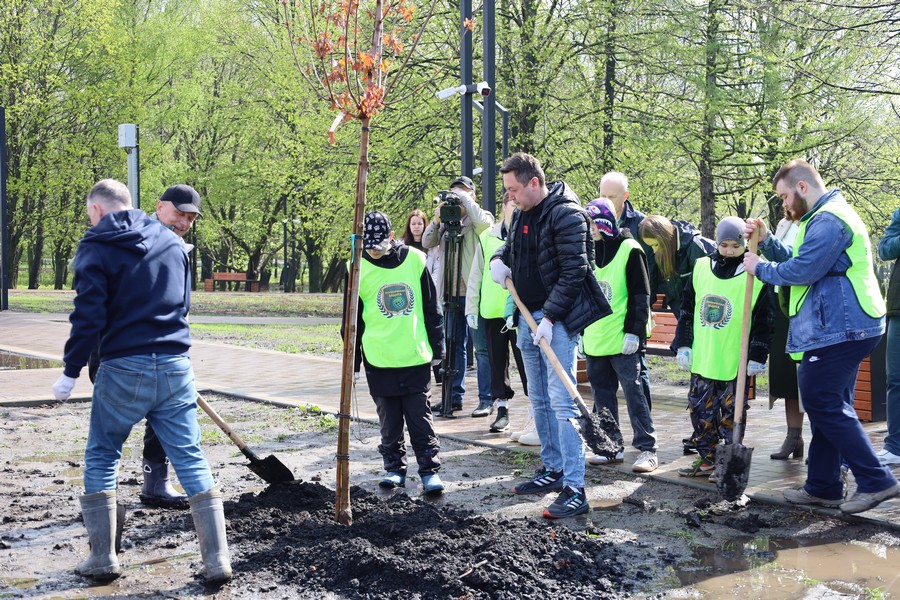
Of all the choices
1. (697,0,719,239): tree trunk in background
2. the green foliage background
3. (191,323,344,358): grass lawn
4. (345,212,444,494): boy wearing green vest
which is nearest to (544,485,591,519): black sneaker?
(345,212,444,494): boy wearing green vest

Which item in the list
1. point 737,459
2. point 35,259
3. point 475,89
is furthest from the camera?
point 35,259

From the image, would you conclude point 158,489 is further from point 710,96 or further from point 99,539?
point 710,96

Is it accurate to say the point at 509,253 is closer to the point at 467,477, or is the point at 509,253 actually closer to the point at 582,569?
the point at 467,477

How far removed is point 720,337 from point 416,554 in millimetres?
2796

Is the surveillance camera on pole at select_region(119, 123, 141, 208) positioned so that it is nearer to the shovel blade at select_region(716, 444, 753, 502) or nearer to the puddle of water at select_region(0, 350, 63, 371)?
the puddle of water at select_region(0, 350, 63, 371)

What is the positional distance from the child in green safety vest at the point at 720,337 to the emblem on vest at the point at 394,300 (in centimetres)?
199

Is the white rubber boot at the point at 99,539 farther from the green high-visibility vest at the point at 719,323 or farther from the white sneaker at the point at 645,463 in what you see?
the green high-visibility vest at the point at 719,323

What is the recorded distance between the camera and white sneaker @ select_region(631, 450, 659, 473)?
21.0 ft

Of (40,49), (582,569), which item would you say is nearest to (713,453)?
(582,569)

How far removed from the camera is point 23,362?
1213 cm

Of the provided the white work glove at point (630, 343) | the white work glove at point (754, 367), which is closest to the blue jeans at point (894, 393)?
the white work glove at point (754, 367)

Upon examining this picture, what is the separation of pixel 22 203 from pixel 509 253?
2822 centimetres

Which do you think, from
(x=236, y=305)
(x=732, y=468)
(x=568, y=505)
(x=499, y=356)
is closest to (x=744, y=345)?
(x=732, y=468)

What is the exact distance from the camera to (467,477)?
6.46 m
